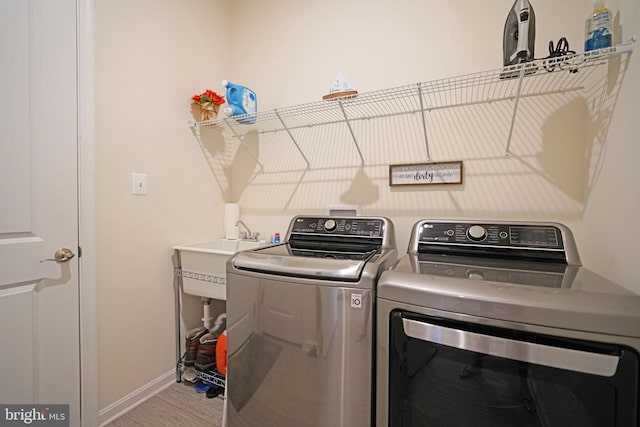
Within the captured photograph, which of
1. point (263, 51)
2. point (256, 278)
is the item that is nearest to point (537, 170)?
point (256, 278)

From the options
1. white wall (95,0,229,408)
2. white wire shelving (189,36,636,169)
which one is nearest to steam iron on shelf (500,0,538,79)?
white wire shelving (189,36,636,169)

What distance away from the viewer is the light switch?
62.4 inches

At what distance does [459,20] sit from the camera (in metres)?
1.49

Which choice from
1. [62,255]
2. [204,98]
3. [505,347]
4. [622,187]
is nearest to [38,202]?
[62,255]

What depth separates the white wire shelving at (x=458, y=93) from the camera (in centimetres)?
107

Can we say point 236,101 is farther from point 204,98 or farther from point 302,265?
point 302,265

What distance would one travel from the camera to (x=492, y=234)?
1.19 metres

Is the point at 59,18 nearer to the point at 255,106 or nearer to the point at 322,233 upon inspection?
the point at 255,106

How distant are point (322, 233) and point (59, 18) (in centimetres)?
163

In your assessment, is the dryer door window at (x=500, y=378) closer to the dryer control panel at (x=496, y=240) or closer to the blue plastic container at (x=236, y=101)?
the dryer control panel at (x=496, y=240)

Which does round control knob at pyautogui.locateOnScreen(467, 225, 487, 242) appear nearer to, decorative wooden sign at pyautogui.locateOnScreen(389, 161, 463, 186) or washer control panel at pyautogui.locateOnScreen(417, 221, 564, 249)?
washer control panel at pyautogui.locateOnScreen(417, 221, 564, 249)

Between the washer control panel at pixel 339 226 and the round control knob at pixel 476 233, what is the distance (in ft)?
1.31

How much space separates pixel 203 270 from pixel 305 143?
1.10 m

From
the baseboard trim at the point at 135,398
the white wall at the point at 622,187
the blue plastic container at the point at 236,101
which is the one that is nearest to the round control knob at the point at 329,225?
the blue plastic container at the point at 236,101
